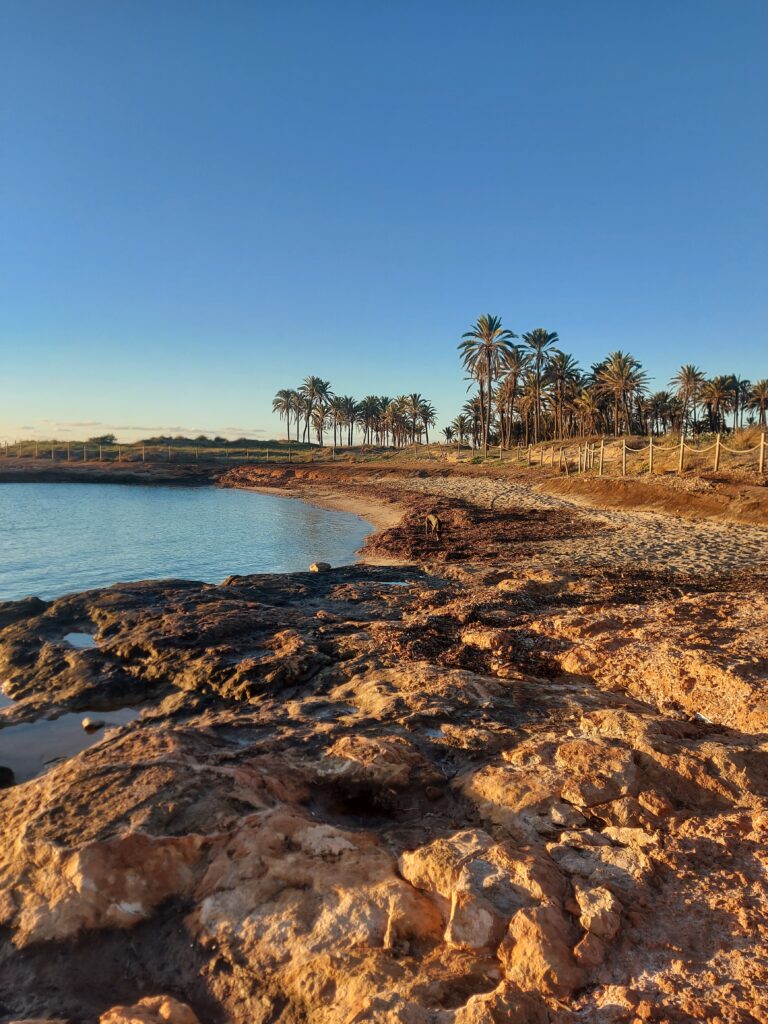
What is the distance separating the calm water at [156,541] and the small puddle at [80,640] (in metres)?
4.76

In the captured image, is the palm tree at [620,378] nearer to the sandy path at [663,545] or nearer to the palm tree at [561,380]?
the palm tree at [561,380]

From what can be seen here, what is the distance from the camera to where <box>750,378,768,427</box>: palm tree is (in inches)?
2569

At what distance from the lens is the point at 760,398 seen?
66500mm

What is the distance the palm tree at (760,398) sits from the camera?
65250 millimetres

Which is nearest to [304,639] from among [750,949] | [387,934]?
[387,934]

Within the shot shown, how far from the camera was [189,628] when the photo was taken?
762 centimetres

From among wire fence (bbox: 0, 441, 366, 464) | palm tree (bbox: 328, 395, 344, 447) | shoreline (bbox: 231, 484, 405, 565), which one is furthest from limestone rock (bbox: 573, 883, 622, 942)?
palm tree (bbox: 328, 395, 344, 447)

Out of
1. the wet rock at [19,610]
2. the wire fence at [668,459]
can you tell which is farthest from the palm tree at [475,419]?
the wet rock at [19,610]

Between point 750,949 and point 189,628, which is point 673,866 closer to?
point 750,949

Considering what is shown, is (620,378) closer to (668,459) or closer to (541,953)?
(668,459)

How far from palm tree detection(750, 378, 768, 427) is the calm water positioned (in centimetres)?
5923

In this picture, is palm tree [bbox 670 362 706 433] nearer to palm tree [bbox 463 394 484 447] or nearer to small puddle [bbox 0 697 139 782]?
palm tree [bbox 463 394 484 447]

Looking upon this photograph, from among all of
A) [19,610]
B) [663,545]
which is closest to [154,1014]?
[19,610]

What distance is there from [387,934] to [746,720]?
11.9 feet
